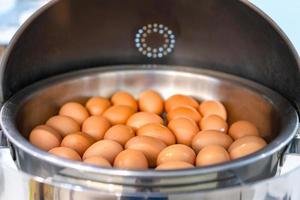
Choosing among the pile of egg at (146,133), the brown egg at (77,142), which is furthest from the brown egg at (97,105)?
the brown egg at (77,142)

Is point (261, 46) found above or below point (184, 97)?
above

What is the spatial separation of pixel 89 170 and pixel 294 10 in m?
0.52

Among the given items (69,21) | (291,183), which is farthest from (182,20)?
(291,183)

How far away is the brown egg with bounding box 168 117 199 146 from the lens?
883 millimetres

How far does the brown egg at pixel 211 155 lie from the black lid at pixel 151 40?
7.4 inches

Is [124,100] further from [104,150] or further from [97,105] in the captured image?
[104,150]

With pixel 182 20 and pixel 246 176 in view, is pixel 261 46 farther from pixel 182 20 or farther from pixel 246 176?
pixel 246 176

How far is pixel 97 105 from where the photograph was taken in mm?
972

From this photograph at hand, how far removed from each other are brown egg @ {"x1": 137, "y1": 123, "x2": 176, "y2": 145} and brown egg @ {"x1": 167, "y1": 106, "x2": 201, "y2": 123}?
2.8 inches

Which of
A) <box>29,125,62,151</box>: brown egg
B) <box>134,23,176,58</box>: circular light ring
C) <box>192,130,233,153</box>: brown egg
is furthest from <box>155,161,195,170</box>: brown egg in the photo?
<box>134,23,176,58</box>: circular light ring

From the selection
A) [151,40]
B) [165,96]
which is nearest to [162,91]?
[165,96]

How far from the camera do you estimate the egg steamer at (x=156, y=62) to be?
32.8 inches

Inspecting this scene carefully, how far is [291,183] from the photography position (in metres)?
0.65

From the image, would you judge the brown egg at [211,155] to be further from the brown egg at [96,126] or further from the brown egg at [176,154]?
the brown egg at [96,126]
